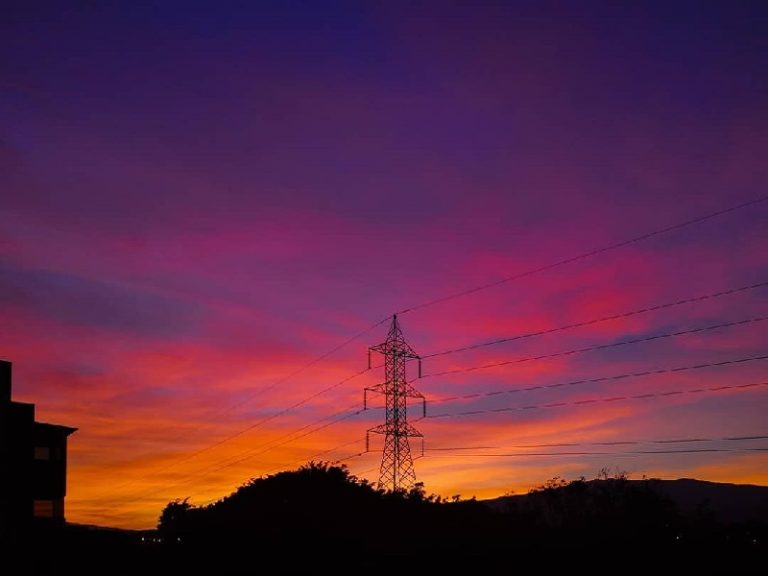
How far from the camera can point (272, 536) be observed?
4988 centimetres

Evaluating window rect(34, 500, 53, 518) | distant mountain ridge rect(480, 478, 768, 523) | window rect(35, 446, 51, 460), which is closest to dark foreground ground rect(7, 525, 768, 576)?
window rect(34, 500, 53, 518)

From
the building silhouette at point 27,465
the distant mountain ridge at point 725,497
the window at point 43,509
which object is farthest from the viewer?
the distant mountain ridge at point 725,497

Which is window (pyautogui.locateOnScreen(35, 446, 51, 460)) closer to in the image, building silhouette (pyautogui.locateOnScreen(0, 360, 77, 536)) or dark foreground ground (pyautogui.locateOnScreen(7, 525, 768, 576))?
building silhouette (pyautogui.locateOnScreen(0, 360, 77, 536))

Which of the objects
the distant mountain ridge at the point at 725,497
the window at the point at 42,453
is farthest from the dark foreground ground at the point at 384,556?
the distant mountain ridge at the point at 725,497

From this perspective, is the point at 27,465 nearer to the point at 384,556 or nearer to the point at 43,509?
the point at 43,509

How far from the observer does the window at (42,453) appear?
2408 inches

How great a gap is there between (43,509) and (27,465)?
4706 mm

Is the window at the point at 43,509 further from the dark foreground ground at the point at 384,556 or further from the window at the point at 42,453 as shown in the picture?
the window at the point at 42,453

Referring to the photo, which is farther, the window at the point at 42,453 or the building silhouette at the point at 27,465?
the window at the point at 42,453

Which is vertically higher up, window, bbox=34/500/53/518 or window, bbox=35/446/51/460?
window, bbox=35/446/51/460

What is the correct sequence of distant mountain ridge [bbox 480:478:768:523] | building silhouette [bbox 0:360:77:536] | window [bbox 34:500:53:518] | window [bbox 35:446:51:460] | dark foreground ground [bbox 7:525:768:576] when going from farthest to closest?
distant mountain ridge [bbox 480:478:768:523] < window [bbox 35:446:51:460] < window [bbox 34:500:53:518] < building silhouette [bbox 0:360:77:536] < dark foreground ground [bbox 7:525:768:576]

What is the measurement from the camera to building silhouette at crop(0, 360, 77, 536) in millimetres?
52781

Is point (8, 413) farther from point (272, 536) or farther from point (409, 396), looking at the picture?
point (409, 396)

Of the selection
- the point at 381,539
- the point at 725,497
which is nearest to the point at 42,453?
the point at 381,539
